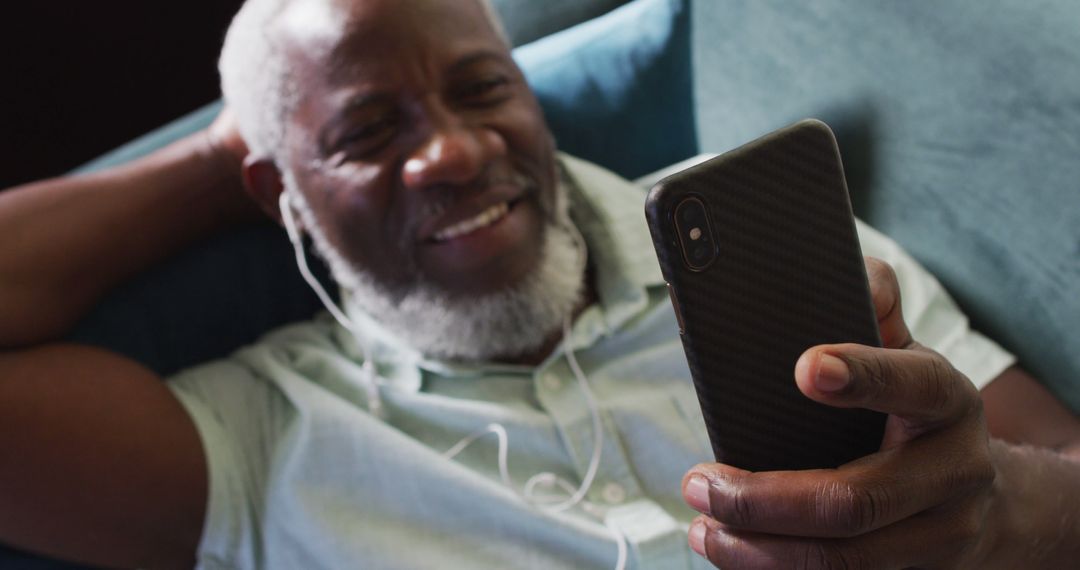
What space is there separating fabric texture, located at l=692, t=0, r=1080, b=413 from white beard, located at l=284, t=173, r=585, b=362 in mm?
339

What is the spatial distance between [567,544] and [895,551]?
373mm

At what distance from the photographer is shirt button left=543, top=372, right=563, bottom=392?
0.92 m

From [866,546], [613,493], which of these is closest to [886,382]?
[866,546]

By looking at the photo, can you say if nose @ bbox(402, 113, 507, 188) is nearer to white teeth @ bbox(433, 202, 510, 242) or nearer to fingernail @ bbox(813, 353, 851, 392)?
white teeth @ bbox(433, 202, 510, 242)

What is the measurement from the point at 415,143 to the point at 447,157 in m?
0.05

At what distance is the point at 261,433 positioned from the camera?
0.91 metres

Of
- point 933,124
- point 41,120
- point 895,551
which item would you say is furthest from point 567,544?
point 41,120

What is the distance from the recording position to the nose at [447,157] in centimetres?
85

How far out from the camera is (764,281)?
1.66ft

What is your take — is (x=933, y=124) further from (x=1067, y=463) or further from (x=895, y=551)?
(x=895, y=551)

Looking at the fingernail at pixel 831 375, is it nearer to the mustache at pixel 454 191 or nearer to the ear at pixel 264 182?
the mustache at pixel 454 191

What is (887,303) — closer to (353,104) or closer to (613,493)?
(613,493)

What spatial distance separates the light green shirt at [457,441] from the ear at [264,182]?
19 cm

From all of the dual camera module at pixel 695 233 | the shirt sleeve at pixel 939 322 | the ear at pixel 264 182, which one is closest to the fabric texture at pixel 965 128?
the shirt sleeve at pixel 939 322
